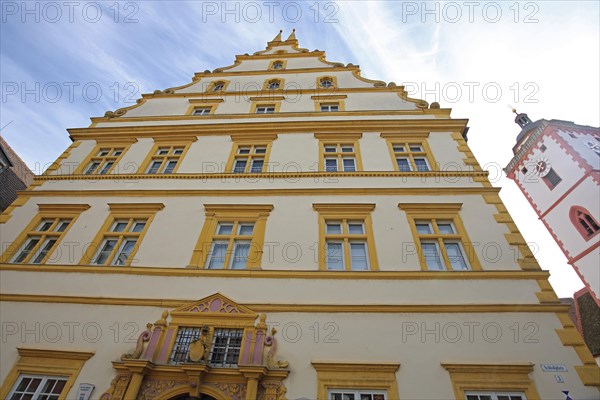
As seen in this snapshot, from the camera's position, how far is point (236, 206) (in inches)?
379

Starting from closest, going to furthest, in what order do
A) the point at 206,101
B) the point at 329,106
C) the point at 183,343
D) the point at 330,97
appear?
the point at 183,343
the point at 329,106
the point at 330,97
the point at 206,101

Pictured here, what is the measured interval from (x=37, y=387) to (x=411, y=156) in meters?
11.8

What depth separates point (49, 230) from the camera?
968cm

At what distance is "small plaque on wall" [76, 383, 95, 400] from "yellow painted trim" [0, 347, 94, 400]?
10.8 inches

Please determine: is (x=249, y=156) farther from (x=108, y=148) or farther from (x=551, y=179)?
(x=551, y=179)

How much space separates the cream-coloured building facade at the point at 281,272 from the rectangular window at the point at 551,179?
20620 millimetres

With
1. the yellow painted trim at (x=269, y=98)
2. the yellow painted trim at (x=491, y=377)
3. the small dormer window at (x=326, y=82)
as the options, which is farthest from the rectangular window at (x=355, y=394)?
the small dormer window at (x=326, y=82)

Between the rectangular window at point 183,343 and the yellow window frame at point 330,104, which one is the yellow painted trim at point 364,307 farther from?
the yellow window frame at point 330,104

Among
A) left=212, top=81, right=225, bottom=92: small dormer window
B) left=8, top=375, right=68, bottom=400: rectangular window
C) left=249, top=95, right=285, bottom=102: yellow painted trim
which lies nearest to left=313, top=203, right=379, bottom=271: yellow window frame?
left=8, top=375, right=68, bottom=400: rectangular window

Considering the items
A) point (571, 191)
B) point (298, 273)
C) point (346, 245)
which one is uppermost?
point (571, 191)

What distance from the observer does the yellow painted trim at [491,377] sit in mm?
6137

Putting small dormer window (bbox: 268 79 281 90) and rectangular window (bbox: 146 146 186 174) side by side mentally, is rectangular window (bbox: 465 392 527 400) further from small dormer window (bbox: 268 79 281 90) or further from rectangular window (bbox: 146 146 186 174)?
small dormer window (bbox: 268 79 281 90)

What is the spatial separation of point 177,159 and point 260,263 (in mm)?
6048

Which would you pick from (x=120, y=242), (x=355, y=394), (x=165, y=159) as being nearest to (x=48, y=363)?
(x=120, y=242)
